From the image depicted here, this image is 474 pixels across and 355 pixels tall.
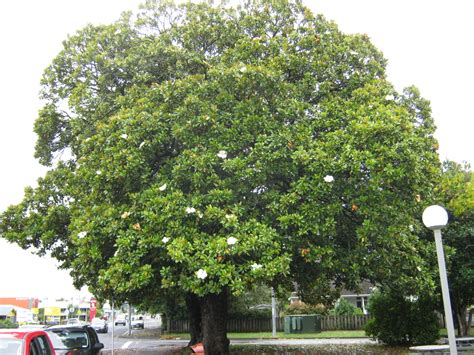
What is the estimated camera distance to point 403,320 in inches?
664

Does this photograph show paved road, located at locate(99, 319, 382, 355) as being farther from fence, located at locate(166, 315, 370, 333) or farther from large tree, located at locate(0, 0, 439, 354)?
large tree, located at locate(0, 0, 439, 354)

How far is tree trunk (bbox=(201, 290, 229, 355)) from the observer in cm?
1425

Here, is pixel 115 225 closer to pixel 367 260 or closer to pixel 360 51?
pixel 367 260

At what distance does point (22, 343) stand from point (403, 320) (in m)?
13.8

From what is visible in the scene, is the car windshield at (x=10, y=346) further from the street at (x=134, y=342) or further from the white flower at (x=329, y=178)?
the street at (x=134, y=342)

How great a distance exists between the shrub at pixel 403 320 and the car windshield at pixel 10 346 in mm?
12742

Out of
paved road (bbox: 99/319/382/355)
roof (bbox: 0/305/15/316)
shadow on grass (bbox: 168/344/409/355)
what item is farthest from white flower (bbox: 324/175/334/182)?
roof (bbox: 0/305/15/316)

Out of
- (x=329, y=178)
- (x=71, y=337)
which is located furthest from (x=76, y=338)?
(x=329, y=178)

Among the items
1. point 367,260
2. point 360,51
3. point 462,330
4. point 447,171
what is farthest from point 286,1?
point 462,330

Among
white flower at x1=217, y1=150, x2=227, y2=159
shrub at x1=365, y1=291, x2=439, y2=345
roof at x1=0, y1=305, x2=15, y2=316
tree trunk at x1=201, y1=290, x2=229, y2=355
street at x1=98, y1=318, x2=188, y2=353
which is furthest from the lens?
roof at x1=0, y1=305, x2=15, y2=316

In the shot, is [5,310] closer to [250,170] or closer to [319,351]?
[319,351]

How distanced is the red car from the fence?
27.5 m

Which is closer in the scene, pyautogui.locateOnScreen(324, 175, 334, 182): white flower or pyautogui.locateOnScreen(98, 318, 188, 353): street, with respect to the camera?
pyautogui.locateOnScreen(324, 175, 334, 182): white flower

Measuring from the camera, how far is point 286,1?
1522 centimetres
